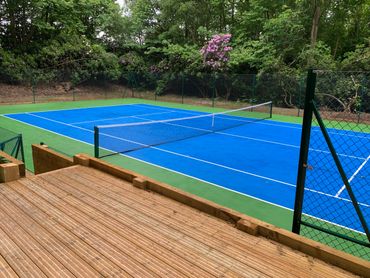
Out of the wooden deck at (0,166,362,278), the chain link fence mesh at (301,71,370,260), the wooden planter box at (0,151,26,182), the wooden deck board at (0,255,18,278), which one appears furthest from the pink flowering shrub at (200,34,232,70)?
the wooden deck board at (0,255,18,278)

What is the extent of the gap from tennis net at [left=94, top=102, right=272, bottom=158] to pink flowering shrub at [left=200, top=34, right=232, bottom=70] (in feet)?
25.7

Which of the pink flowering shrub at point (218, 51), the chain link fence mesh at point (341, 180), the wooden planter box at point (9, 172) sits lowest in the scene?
the chain link fence mesh at point (341, 180)

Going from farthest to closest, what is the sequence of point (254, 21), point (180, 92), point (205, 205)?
point (254, 21)
point (180, 92)
point (205, 205)

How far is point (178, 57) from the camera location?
24438 mm

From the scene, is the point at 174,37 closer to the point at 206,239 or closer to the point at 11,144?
the point at 11,144

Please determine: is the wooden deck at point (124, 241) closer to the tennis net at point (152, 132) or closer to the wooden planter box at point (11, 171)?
the wooden planter box at point (11, 171)

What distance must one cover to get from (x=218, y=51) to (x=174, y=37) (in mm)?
6150

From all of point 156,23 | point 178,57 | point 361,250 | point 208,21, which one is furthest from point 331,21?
point 361,250

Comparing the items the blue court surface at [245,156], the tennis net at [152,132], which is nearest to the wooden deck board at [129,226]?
the blue court surface at [245,156]

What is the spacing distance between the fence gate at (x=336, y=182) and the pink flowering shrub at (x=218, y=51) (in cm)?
888

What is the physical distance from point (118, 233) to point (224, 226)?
3.54 ft

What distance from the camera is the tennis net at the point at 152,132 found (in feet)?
29.3

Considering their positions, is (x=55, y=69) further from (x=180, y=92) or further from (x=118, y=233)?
(x=118, y=233)

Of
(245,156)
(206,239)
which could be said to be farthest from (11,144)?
(245,156)
